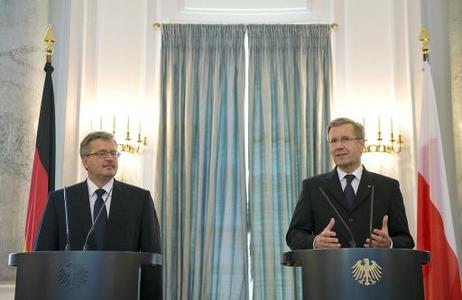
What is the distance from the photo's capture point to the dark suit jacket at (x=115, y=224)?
383 cm

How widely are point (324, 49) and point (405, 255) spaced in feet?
15.3

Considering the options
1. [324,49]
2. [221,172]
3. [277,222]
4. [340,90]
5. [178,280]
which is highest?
[324,49]

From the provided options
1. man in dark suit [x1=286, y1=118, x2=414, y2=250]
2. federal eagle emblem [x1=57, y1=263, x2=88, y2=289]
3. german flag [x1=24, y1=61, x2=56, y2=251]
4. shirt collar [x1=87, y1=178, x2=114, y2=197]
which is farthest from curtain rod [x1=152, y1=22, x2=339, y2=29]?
federal eagle emblem [x1=57, y1=263, x2=88, y2=289]

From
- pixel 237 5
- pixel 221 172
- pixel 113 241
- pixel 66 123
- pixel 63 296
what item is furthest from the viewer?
pixel 237 5

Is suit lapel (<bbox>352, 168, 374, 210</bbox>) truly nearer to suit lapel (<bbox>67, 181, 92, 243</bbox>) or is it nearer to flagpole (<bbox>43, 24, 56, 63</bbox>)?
suit lapel (<bbox>67, 181, 92, 243</bbox>)

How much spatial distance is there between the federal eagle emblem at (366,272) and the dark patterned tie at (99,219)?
1.50 meters

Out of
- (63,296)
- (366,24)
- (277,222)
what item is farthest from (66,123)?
(63,296)

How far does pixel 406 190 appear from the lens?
6977 mm

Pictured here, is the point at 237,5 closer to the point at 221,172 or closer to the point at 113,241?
the point at 221,172

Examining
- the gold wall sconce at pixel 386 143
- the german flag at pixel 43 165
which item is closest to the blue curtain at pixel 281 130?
the gold wall sconce at pixel 386 143

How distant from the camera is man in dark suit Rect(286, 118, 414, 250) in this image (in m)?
3.83

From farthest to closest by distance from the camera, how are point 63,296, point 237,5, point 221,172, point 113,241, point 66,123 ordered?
point 237,5
point 221,172
point 66,123
point 113,241
point 63,296

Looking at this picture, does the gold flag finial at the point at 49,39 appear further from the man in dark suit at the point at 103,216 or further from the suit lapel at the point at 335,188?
the suit lapel at the point at 335,188

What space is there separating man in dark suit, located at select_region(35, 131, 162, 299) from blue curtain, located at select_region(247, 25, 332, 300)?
3.17 m
